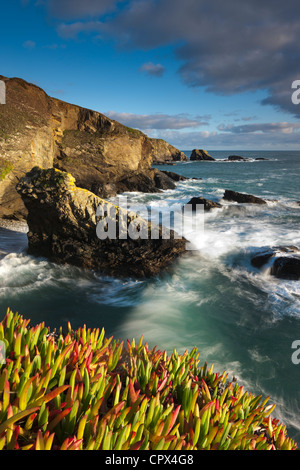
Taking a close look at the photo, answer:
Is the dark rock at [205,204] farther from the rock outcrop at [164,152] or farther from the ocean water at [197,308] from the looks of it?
Result: the rock outcrop at [164,152]

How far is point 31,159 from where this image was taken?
16.4 metres

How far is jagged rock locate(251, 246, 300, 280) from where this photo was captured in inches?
342

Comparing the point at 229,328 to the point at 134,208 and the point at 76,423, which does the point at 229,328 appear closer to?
the point at 76,423

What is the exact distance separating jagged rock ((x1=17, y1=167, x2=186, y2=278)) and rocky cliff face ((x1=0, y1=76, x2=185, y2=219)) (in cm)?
614

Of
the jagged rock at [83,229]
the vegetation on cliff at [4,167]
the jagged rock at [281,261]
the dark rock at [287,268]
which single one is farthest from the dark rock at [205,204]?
the vegetation on cliff at [4,167]

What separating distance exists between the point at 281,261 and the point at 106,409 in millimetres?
8423

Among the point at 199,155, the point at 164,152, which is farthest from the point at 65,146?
the point at 199,155

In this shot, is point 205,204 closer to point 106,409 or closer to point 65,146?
point 65,146

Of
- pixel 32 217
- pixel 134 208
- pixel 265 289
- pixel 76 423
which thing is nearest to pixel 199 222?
pixel 134 208

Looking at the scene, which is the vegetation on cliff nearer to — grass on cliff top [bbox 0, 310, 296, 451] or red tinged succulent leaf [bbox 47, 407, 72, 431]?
grass on cliff top [bbox 0, 310, 296, 451]

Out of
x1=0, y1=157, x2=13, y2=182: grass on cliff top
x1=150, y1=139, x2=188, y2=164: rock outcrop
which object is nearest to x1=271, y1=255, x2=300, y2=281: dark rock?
x1=0, y1=157, x2=13, y2=182: grass on cliff top

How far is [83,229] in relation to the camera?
8.41 meters

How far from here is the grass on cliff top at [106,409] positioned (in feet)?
5.61

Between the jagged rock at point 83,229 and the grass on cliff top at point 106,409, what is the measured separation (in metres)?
5.71
